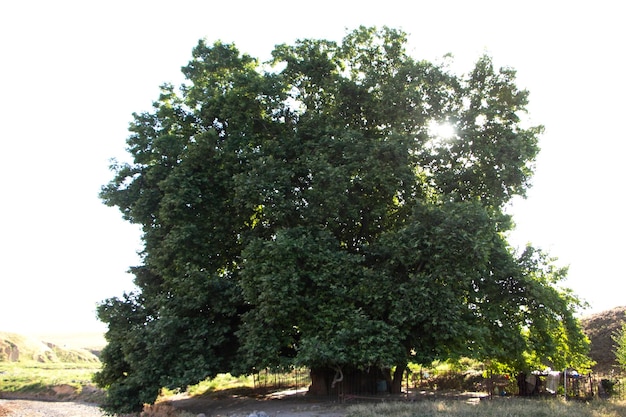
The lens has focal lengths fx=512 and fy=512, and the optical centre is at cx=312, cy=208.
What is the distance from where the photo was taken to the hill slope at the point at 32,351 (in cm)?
6473

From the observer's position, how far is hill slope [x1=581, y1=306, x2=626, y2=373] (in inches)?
1109

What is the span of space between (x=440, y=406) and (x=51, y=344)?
248ft

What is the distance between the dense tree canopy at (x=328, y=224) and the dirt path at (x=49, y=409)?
12491 millimetres

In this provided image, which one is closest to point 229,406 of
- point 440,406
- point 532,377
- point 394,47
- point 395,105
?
point 440,406

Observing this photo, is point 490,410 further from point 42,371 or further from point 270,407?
point 42,371

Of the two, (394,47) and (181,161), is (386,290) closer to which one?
(181,161)

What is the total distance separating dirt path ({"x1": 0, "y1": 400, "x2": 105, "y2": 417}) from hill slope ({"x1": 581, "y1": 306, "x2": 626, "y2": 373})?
27561 mm

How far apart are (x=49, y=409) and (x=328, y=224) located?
25.0m

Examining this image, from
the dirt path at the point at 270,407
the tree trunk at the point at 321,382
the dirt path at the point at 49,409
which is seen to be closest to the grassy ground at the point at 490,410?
the dirt path at the point at 270,407

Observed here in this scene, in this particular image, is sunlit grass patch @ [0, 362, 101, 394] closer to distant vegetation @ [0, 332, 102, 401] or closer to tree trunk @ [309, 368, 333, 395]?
distant vegetation @ [0, 332, 102, 401]

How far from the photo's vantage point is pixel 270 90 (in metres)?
20.4

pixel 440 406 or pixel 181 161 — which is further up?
pixel 181 161

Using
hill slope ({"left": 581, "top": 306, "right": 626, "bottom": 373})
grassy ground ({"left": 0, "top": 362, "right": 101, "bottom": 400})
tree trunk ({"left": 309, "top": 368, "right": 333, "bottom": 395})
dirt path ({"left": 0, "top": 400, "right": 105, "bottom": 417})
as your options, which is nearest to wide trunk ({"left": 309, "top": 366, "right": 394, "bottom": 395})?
tree trunk ({"left": 309, "top": 368, "right": 333, "bottom": 395})

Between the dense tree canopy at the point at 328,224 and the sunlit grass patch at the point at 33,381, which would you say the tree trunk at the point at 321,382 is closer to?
the dense tree canopy at the point at 328,224
